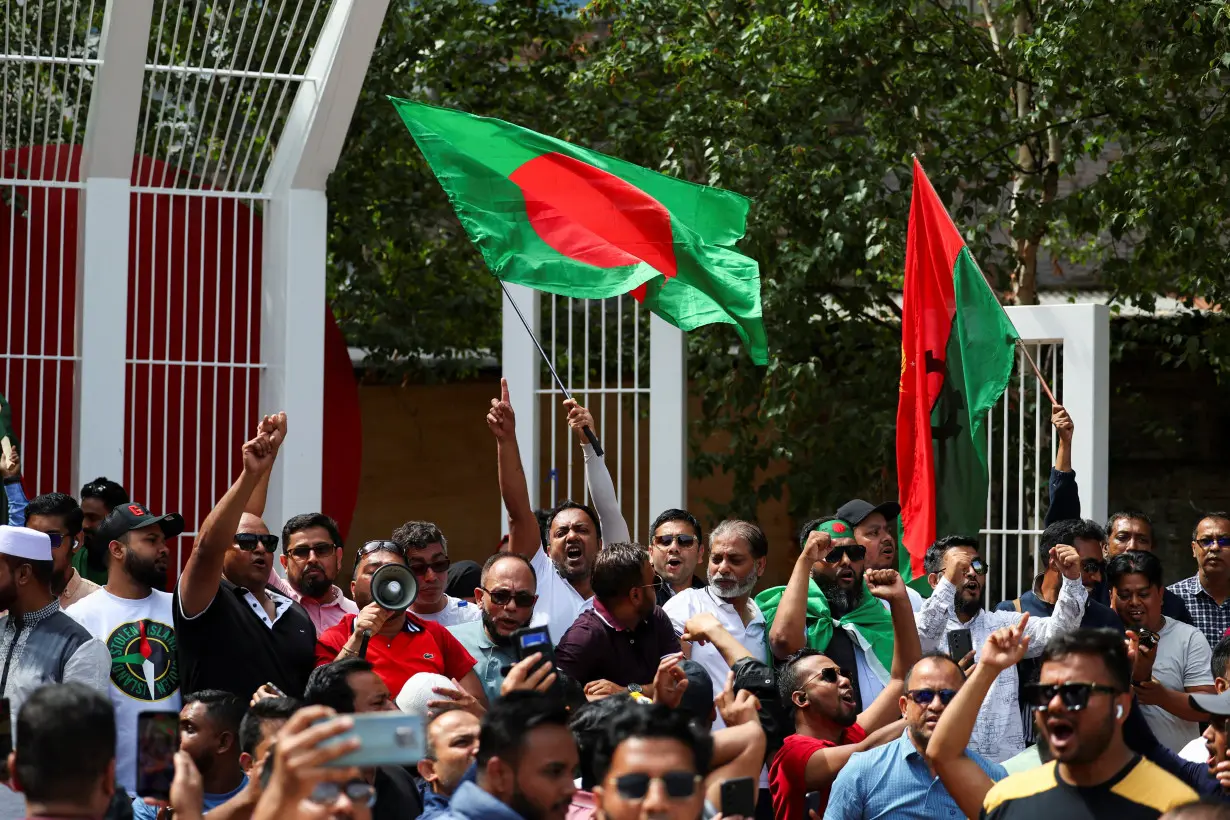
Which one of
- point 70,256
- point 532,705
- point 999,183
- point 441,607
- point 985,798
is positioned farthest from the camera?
point 999,183

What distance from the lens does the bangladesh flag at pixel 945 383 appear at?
29.6ft

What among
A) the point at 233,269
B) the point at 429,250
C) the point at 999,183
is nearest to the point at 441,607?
the point at 233,269

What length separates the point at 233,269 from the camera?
11352mm

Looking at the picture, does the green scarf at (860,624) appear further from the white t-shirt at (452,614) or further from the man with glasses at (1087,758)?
the man with glasses at (1087,758)

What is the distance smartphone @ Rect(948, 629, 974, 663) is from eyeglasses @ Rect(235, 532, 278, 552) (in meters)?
2.66

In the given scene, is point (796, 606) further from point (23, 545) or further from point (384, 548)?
point (23, 545)

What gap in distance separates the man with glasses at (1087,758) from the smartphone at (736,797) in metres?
0.75

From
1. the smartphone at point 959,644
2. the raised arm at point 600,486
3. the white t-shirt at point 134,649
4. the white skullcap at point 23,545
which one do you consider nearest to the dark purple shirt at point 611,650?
the smartphone at point 959,644

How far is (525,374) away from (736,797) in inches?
266

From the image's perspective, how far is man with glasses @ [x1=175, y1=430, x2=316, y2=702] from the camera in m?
6.23

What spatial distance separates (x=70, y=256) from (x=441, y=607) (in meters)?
4.90

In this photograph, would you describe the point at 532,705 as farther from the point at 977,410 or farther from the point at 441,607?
the point at 977,410

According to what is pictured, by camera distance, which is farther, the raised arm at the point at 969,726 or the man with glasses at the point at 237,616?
the man with glasses at the point at 237,616

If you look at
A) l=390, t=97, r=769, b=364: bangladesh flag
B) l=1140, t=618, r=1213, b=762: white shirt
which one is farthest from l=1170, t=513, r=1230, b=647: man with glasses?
l=390, t=97, r=769, b=364: bangladesh flag
